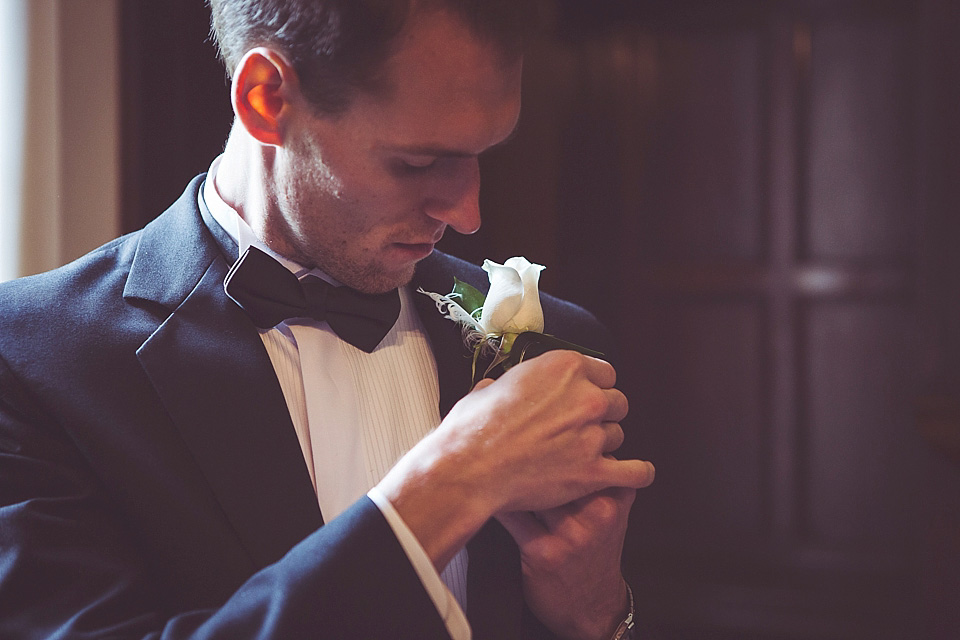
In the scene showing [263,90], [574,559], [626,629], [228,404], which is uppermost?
[263,90]

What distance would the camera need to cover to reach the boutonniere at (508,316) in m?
1.11

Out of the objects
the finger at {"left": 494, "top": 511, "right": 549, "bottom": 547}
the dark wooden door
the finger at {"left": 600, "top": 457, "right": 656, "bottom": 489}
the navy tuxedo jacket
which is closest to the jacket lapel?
the navy tuxedo jacket

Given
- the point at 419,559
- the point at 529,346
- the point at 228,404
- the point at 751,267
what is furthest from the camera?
the point at 751,267

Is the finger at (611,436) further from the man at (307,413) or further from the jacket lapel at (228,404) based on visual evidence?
the jacket lapel at (228,404)

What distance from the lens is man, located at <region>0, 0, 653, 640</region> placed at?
92cm

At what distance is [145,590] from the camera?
983 mm

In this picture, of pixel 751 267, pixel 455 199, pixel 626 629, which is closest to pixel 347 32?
pixel 455 199

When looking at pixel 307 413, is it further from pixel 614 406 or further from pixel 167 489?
pixel 614 406

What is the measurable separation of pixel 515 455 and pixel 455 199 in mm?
358

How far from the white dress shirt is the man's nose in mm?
205

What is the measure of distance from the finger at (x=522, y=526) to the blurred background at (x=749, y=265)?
206cm

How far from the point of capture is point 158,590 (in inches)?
40.4

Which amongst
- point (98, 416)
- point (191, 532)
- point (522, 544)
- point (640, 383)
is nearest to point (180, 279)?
point (98, 416)

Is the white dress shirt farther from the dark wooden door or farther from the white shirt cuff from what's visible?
the dark wooden door
